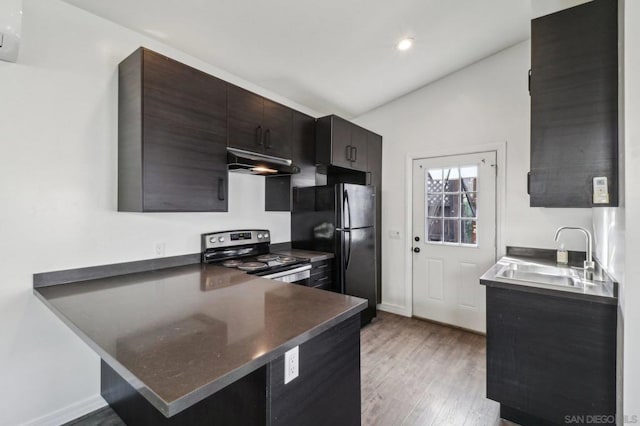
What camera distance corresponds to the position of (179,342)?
40.8 inches

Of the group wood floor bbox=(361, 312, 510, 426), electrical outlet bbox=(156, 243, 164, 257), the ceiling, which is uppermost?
the ceiling

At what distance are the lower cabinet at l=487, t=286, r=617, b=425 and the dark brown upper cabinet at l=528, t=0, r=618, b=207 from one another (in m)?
0.63

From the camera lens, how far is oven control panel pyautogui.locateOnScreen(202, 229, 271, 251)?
255 centimetres

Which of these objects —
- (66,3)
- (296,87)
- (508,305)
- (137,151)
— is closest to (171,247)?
(137,151)

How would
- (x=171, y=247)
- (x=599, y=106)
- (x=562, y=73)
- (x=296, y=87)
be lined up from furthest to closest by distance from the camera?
(x=296, y=87) < (x=171, y=247) < (x=562, y=73) < (x=599, y=106)

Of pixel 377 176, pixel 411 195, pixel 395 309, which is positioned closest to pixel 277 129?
pixel 377 176

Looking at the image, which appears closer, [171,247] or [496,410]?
[496,410]

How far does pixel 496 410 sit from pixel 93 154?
3188 mm

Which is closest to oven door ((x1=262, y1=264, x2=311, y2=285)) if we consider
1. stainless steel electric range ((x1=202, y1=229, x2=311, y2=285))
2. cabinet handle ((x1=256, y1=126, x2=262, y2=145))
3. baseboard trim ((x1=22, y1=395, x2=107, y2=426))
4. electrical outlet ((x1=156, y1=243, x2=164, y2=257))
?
stainless steel electric range ((x1=202, y1=229, x2=311, y2=285))

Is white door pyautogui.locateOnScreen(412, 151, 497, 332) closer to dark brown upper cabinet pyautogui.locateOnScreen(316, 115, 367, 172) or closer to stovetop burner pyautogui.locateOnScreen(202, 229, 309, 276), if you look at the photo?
dark brown upper cabinet pyautogui.locateOnScreen(316, 115, 367, 172)

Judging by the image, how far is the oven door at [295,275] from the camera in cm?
248

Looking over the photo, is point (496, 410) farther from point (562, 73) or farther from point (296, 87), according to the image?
point (296, 87)

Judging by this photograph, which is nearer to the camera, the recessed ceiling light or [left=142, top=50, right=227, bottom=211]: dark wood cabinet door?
[left=142, top=50, right=227, bottom=211]: dark wood cabinet door

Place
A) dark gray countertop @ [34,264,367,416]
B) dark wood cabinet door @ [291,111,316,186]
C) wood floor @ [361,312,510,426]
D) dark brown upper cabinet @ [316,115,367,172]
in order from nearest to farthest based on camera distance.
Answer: dark gray countertop @ [34,264,367,416] → wood floor @ [361,312,510,426] → dark wood cabinet door @ [291,111,316,186] → dark brown upper cabinet @ [316,115,367,172]
